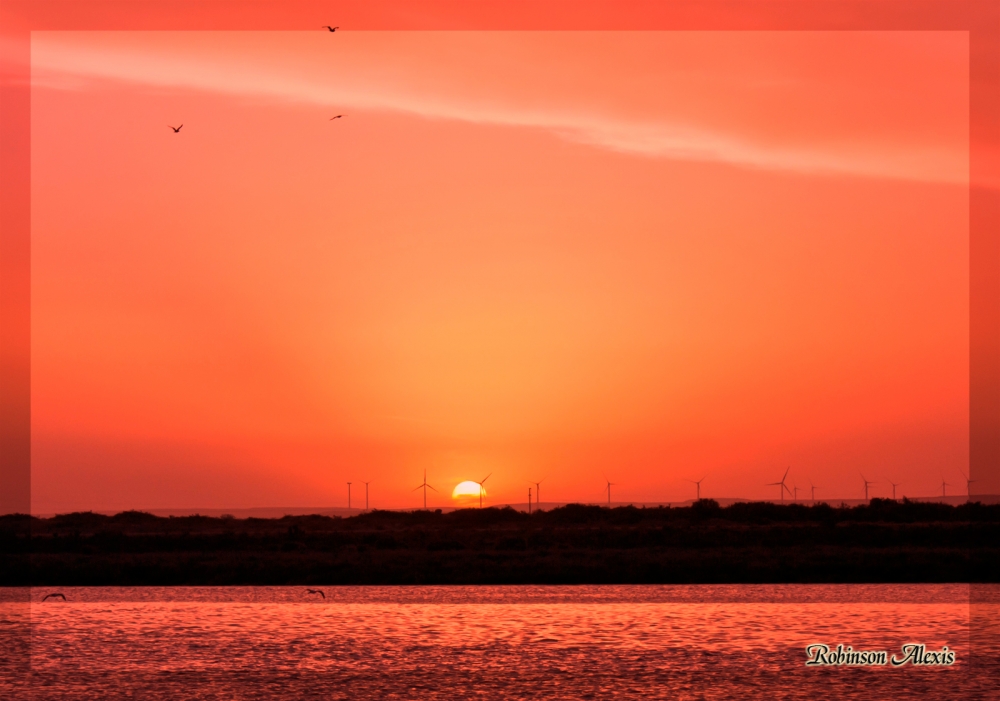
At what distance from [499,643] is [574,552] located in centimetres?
4336

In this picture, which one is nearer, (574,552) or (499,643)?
(499,643)

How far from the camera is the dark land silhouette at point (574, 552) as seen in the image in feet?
260

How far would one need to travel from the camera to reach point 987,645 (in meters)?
46.8

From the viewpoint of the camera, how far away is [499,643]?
1928 inches

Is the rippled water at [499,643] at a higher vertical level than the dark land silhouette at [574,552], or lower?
higher

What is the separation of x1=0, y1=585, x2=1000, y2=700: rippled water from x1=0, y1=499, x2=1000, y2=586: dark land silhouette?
6.92 metres

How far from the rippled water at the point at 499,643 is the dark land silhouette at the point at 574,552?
692 cm

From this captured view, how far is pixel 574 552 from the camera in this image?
301ft

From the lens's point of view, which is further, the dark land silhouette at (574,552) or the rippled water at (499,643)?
the dark land silhouette at (574,552)

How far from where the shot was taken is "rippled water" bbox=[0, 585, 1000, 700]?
3975 cm

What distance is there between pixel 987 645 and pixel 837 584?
28.9m

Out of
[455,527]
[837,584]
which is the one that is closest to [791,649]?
[837,584]

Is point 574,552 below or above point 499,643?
below

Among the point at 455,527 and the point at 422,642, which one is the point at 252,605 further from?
the point at 455,527
